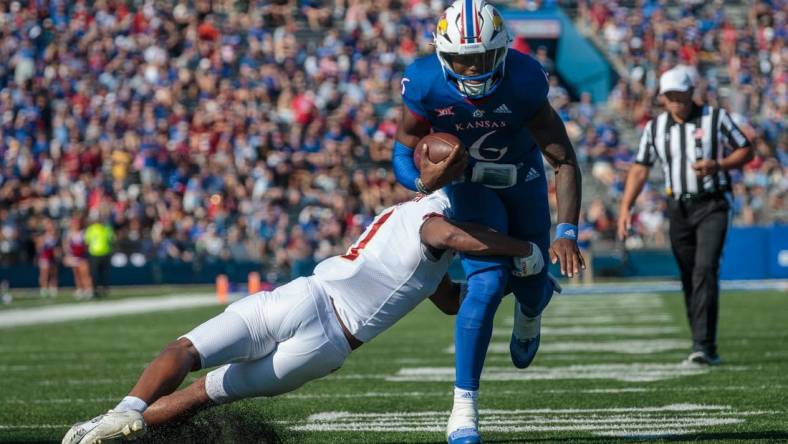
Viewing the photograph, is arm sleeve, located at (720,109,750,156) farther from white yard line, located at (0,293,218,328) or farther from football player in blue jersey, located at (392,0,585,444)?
white yard line, located at (0,293,218,328)

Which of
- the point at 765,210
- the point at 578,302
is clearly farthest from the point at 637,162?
the point at 765,210

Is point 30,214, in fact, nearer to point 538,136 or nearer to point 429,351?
point 429,351

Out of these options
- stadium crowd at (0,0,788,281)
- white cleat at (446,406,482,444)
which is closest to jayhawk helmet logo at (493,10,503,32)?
white cleat at (446,406,482,444)

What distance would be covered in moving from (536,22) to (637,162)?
64.4 ft

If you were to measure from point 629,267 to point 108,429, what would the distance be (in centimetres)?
1842

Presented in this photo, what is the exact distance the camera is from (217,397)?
14.9 feet

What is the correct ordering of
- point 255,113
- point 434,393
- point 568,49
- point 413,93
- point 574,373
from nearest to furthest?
1. point 413,93
2. point 434,393
3. point 574,373
4. point 255,113
5. point 568,49

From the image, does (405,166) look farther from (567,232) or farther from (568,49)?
(568,49)

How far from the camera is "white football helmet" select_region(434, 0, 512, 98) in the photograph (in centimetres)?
464

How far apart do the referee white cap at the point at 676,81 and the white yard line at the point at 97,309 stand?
27.3ft

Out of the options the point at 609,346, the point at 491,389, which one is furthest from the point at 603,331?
the point at 491,389

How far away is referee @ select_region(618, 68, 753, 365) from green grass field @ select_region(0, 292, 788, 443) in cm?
37

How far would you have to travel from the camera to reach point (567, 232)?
4781mm

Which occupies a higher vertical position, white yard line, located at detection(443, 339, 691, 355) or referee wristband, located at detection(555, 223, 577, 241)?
referee wristband, located at detection(555, 223, 577, 241)
